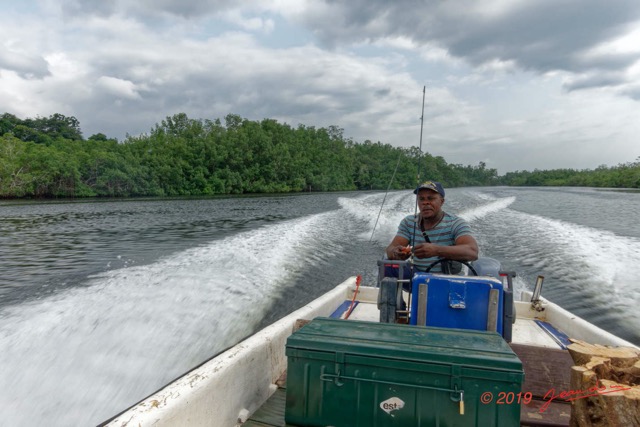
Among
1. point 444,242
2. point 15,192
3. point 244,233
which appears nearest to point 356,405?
point 444,242

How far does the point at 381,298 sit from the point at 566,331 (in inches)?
88.3

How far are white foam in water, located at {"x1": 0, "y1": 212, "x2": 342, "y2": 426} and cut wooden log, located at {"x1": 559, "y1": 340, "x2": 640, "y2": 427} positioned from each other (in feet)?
9.98

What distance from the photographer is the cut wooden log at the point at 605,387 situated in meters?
1.73

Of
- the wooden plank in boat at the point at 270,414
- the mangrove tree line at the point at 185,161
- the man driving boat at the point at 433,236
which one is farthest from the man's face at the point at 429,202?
the mangrove tree line at the point at 185,161

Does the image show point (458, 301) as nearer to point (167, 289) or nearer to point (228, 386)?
point (228, 386)

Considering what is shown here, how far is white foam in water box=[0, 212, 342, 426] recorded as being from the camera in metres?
3.20

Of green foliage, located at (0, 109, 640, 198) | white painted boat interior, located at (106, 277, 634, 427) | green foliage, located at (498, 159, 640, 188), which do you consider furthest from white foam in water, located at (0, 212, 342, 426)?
green foliage, located at (498, 159, 640, 188)

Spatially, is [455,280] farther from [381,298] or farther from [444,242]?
[444,242]

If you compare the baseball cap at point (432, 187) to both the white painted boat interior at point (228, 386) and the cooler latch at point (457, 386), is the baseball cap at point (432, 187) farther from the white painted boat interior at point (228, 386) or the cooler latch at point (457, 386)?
the cooler latch at point (457, 386)

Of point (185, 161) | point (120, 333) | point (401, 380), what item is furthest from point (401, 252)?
point (185, 161)

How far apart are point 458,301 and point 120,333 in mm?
3531

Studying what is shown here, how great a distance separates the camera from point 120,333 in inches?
174

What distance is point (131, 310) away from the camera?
5.07 metres

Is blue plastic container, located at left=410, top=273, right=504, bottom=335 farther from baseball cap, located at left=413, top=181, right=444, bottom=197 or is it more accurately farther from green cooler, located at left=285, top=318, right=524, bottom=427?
baseball cap, located at left=413, top=181, right=444, bottom=197
